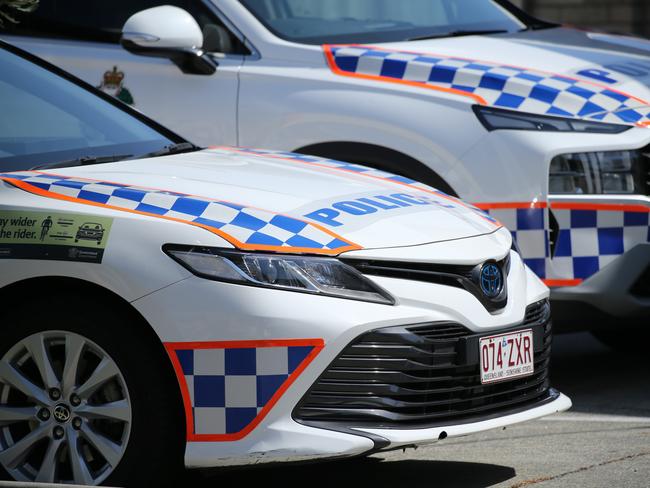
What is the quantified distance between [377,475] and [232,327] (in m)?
1.03

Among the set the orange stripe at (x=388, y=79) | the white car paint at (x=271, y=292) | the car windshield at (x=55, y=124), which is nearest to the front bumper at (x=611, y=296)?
the orange stripe at (x=388, y=79)

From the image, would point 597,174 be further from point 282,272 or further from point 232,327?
point 232,327

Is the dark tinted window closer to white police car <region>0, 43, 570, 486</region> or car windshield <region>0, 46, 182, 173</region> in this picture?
car windshield <region>0, 46, 182, 173</region>

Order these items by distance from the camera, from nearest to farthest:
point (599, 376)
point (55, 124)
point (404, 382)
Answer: point (404, 382)
point (55, 124)
point (599, 376)

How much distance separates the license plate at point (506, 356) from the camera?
12.8 feet

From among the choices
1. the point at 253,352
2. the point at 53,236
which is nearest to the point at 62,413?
the point at 53,236

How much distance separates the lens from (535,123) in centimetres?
523

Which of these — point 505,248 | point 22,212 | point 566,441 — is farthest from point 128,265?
point 566,441

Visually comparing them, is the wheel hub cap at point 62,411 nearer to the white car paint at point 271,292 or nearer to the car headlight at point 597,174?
the white car paint at point 271,292

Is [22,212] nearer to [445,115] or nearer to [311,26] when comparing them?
[445,115]

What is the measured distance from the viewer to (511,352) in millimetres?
4012

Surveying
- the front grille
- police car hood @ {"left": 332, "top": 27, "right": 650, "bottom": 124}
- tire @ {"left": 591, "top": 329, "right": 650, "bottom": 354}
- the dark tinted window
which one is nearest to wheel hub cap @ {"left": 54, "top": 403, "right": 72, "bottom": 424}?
the front grille

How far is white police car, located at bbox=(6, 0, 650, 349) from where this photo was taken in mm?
5191

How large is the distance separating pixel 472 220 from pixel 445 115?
3.72 ft
